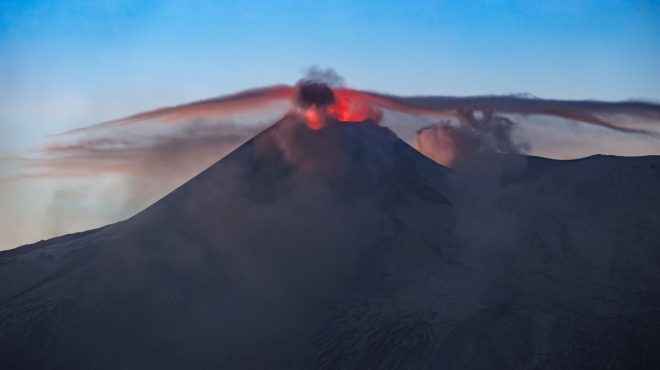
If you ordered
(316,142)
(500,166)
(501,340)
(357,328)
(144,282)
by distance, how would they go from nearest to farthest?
1. (501,340)
2. (357,328)
3. (144,282)
4. (316,142)
5. (500,166)

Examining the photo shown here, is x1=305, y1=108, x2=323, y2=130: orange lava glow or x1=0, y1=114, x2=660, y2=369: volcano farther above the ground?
x1=305, y1=108, x2=323, y2=130: orange lava glow

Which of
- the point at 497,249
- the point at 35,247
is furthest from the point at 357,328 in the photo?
the point at 35,247

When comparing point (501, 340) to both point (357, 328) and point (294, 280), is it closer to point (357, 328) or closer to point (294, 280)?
point (357, 328)

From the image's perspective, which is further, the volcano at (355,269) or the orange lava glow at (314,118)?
the orange lava glow at (314,118)

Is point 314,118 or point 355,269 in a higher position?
point 314,118

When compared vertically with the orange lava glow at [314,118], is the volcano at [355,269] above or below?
below

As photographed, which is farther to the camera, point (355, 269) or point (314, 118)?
point (314, 118)

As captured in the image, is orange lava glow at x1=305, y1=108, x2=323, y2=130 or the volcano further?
orange lava glow at x1=305, y1=108, x2=323, y2=130

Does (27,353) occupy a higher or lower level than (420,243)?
lower
